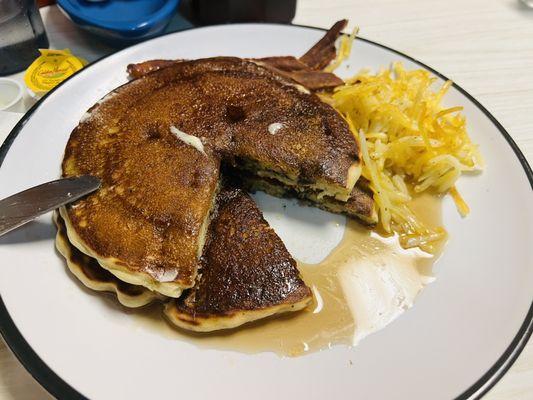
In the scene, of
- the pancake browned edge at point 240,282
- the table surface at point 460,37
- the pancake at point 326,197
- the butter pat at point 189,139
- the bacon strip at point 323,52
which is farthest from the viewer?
the table surface at point 460,37

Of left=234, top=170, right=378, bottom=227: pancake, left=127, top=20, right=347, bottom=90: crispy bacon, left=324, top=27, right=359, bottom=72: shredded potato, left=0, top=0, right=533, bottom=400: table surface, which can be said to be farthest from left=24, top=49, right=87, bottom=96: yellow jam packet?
left=324, top=27, right=359, bottom=72: shredded potato

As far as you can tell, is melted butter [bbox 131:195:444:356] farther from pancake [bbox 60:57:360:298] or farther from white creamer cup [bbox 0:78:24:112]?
white creamer cup [bbox 0:78:24:112]

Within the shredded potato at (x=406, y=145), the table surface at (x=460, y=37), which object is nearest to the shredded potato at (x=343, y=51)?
the shredded potato at (x=406, y=145)

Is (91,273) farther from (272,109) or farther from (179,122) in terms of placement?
(272,109)

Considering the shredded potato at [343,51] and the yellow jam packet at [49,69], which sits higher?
the shredded potato at [343,51]

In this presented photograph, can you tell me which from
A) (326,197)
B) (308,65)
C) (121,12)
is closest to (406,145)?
(326,197)

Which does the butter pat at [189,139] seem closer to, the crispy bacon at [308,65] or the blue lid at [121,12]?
the crispy bacon at [308,65]

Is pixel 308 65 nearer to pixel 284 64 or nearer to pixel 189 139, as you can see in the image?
pixel 284 64

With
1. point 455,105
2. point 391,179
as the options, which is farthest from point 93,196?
point 455,105
